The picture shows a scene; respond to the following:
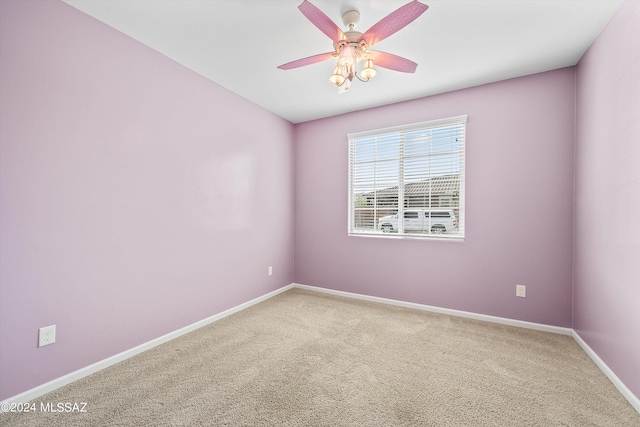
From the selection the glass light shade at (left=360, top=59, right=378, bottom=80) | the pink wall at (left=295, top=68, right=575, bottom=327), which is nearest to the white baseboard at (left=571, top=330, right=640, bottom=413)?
the pink wall at (left=295, top=68, right=575, bottom=327)

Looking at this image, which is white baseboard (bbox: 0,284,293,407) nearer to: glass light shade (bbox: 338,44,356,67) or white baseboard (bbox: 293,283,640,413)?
white baseboard (bbox: 293,283,640,413)

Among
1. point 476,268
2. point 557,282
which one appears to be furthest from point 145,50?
point 557,282

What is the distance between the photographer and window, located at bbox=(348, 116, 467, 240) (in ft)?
10.2

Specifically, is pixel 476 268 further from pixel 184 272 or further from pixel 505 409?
pixel 184 272

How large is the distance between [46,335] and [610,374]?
394 centimetres

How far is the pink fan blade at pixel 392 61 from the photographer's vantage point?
1.89m

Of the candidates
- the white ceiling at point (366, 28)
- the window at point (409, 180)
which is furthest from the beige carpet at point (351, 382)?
the white ceiling at point (366, 28)

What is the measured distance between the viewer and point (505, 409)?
5.29ft

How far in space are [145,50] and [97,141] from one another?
94 centimetres

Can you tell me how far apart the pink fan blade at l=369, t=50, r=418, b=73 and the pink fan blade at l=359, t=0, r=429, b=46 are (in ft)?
0.42

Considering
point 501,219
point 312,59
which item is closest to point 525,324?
point 501,219

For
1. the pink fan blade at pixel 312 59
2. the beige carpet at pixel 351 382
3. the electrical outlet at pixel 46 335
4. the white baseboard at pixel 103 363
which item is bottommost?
the beige carpet at pixel 351 382

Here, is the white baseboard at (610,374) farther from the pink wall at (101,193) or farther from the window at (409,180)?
the pink wall at (101,193)

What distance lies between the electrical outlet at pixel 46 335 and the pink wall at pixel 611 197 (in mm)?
3770
